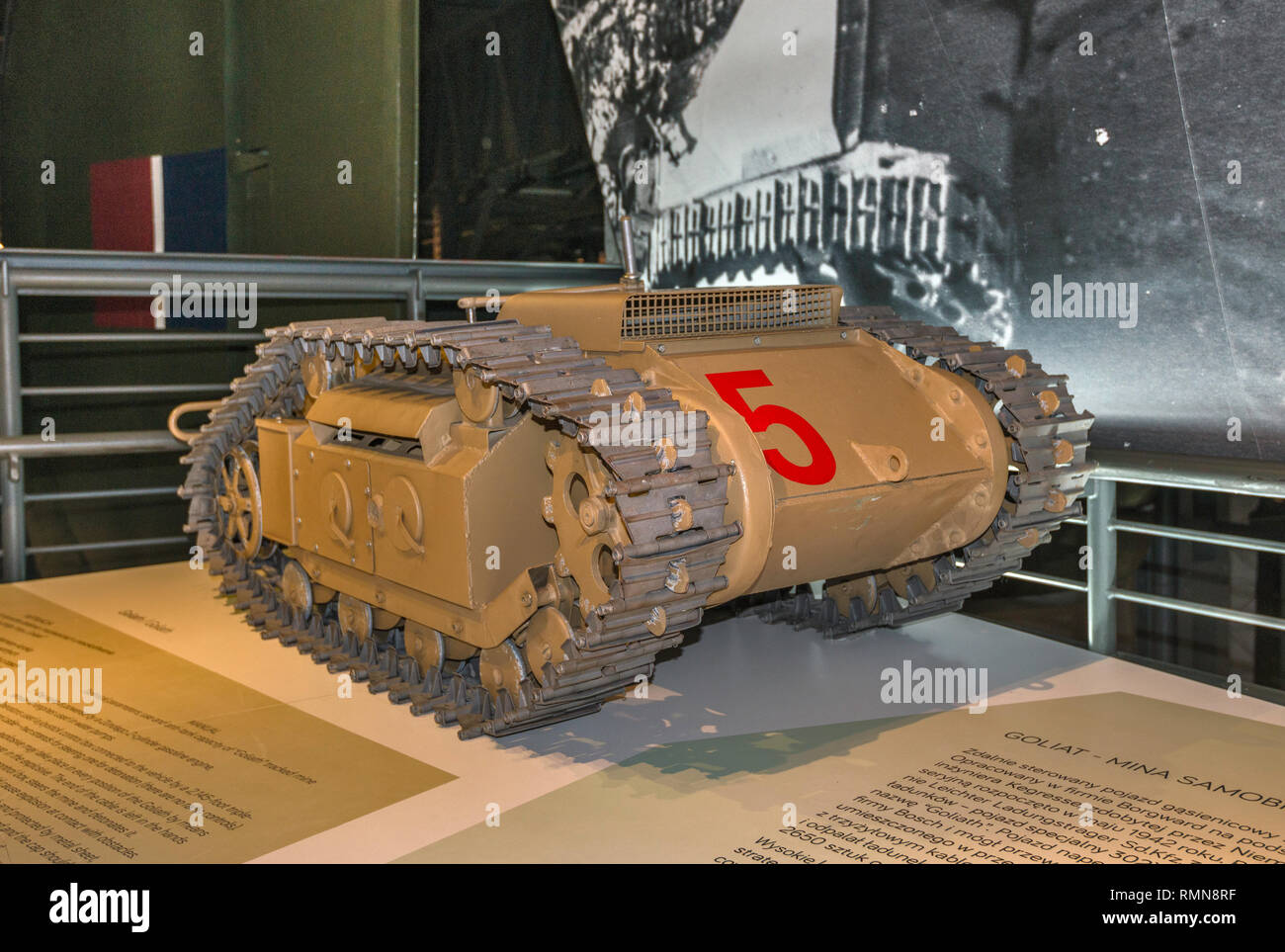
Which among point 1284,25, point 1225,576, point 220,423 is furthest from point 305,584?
point 1284,25

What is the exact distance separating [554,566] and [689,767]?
82 centimetres

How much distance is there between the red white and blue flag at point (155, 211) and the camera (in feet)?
30.7

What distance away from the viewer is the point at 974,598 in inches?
268

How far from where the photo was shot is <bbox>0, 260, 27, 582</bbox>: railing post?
7109mm

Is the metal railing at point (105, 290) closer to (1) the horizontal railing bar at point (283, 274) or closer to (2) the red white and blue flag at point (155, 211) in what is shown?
(1) the horizontal railing bar at point (283, 274)

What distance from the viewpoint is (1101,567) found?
5.85 metres

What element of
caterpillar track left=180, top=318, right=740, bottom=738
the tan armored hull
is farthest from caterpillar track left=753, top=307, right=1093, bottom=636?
caterpillar track left=180, top=318, right=740, bottom=738

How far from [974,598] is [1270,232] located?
2374mm

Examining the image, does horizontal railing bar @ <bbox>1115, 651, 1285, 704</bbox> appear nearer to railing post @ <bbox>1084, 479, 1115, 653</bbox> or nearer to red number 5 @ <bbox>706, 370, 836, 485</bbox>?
railing post @ <bbox>1084, 479, 1115, 653</bbox>

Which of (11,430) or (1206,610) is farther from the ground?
(11,430)

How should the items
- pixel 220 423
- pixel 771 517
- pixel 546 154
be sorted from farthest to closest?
pixel 546 154 < pixel 220 423 < pixel 771 517

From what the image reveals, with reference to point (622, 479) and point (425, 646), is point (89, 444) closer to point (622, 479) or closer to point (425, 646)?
point (425, 646)

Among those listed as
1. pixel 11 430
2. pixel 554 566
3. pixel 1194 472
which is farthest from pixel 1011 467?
pixel 11 430

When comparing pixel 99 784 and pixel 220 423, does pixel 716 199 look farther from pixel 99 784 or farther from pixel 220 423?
pixel 99 784
